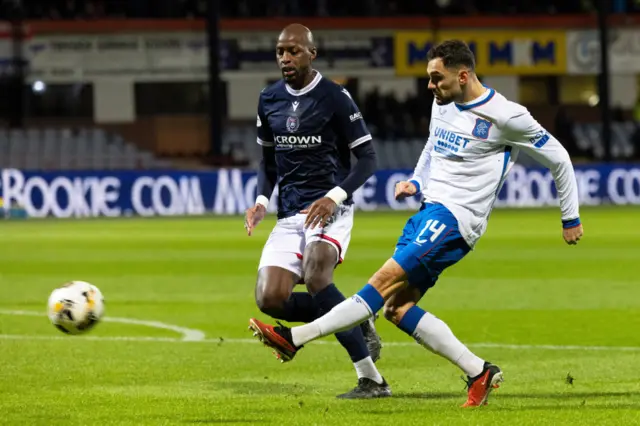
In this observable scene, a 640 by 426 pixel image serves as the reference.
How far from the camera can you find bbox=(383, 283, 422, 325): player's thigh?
25.8 feet

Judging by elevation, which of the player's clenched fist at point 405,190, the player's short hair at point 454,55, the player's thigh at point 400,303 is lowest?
the player's thigh at point 400,303

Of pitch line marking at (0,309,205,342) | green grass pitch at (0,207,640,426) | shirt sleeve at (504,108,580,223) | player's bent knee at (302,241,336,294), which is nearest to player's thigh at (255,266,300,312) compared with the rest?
player's bent knee at (302,241,336,294)

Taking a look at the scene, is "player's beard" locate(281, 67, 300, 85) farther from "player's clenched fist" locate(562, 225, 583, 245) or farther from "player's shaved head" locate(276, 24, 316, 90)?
"player's clenched fist" locate(562, 225, 583, 245)

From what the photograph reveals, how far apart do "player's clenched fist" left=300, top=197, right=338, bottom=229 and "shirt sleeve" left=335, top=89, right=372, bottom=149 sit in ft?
2.11

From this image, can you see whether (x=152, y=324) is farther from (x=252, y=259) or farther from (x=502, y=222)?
(x=502, y=222)

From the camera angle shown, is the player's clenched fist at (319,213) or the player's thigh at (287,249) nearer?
the player's clenched fist at (319,213)

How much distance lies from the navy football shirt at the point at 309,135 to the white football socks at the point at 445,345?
1.26 metres

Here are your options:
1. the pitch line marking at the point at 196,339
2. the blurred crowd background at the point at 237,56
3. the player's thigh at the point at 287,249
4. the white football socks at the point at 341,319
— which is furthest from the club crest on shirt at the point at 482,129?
the blurred crowd background at the point at 237,56

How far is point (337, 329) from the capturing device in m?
7.50

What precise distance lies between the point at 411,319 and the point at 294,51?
184cm

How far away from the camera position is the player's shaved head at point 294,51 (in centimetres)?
846

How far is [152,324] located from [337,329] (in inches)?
216

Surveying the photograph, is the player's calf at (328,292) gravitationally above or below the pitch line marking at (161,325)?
above

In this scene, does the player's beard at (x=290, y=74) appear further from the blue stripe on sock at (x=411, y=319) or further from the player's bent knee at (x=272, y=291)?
the blue stripe on sock at (x=411, y=319)
